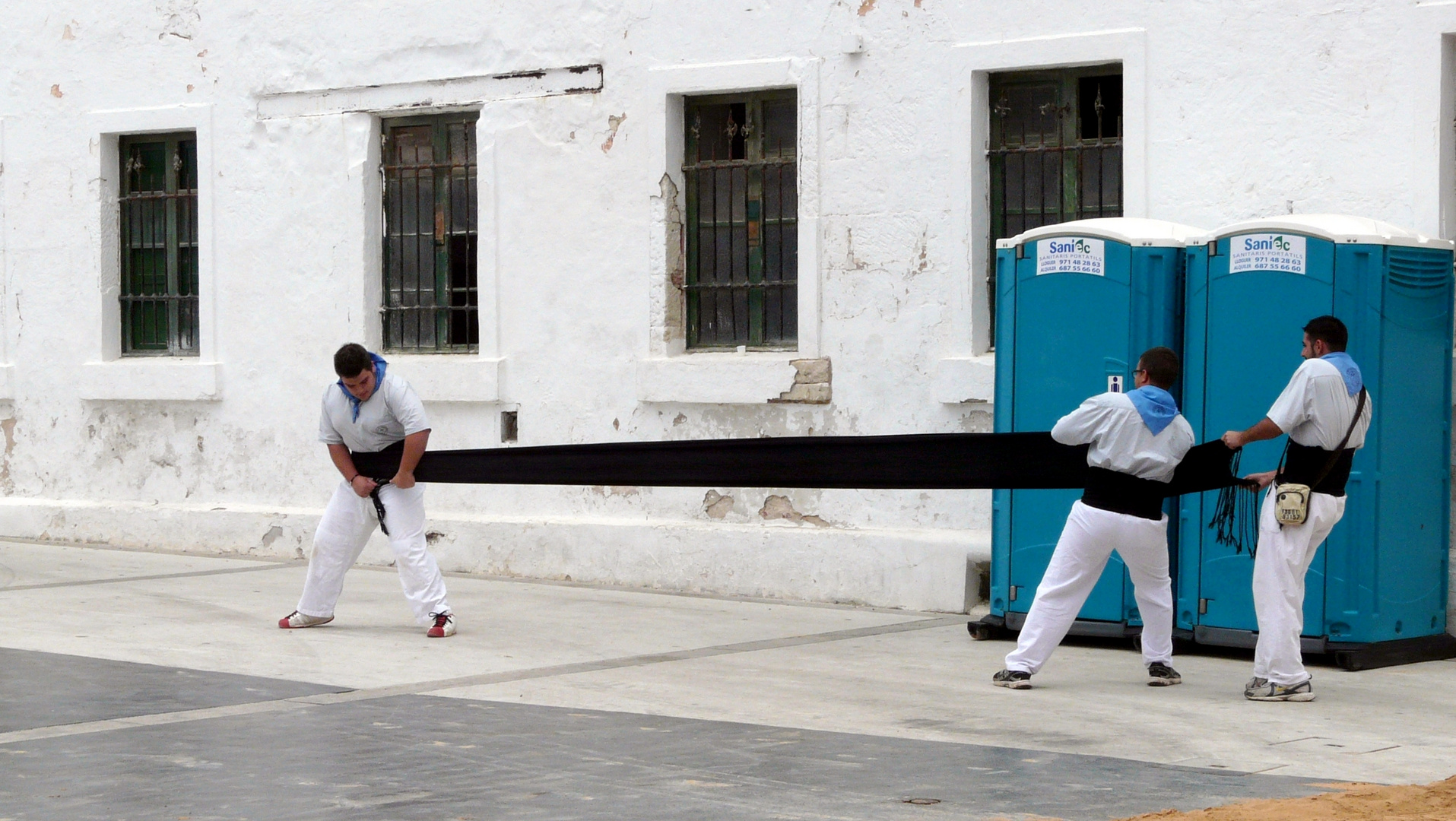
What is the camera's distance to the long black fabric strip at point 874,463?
8633 mm

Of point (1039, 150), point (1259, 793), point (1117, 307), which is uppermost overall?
point (1039, 150)

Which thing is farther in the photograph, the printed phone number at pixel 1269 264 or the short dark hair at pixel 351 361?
the short dark hair at pixel 351 361

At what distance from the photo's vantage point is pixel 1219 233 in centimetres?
972

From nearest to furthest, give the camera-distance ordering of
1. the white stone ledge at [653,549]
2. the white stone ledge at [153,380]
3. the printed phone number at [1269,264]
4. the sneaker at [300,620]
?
the printed phone number at [1269,264], the sneaker at [300,620], the white stone ledge at [653,549], the white stone ledge at [153,380]

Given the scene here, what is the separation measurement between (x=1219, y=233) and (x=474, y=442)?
5.81 metres

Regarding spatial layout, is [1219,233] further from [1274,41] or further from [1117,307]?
[1274,41]

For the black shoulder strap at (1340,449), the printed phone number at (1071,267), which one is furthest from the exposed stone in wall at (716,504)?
the black shoulder strap at (1340,449)

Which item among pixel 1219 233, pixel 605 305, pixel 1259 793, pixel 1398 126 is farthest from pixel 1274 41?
pixel 1259 793

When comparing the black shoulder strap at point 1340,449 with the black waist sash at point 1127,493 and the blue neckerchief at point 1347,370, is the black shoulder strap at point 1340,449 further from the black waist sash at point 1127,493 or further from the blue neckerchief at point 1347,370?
the black waist sash at point 1127,493

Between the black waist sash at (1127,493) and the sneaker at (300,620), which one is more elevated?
the black waist sash at (1127,493)

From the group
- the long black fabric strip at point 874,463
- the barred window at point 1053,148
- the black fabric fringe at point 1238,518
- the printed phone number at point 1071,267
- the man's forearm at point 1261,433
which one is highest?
the barred window at point 1053,148

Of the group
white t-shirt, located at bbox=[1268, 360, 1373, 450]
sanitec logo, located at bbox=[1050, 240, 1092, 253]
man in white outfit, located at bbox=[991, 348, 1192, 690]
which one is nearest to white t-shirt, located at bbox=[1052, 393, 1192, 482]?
man in white outfit, located at bbox=[991, 348, 1192, 690]

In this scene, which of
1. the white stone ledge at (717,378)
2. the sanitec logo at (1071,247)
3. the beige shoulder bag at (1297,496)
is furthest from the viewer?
the white stone ledge at (717,378)

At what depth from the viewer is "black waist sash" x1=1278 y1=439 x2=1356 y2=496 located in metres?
8.55
